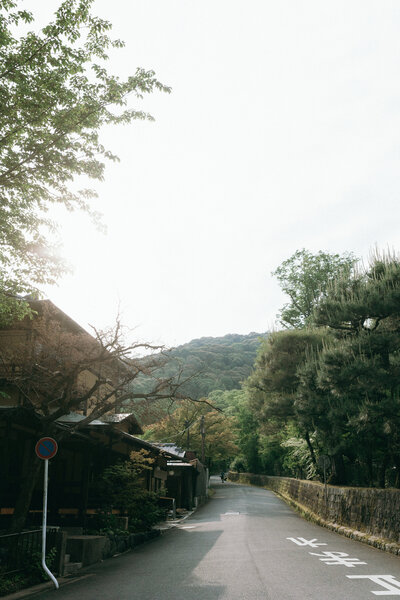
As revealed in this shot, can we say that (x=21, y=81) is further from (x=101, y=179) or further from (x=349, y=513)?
(x=349, y=513)

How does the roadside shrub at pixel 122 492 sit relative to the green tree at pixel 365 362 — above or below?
below

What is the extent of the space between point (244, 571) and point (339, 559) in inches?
121

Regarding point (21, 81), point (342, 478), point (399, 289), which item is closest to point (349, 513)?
point (342, 478)

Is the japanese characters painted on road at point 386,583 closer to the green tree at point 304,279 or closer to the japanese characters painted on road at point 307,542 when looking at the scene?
the japanese characters painted on road at point 307,542

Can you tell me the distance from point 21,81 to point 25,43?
29.7 inches

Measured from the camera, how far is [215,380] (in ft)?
337

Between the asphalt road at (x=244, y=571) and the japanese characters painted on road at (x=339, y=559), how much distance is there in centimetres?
1

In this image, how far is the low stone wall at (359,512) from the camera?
43.9 ft

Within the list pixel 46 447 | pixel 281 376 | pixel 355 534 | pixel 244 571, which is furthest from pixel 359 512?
pixel 281 376

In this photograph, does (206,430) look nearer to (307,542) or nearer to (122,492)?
(122,492)

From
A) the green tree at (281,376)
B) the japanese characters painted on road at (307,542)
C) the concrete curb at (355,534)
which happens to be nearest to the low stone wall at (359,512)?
the concrete curb at (355,534)

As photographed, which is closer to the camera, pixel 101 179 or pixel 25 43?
pixel 25 43

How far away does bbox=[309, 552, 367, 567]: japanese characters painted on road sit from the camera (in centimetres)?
1021

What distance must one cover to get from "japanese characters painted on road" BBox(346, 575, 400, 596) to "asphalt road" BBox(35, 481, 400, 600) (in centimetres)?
2
